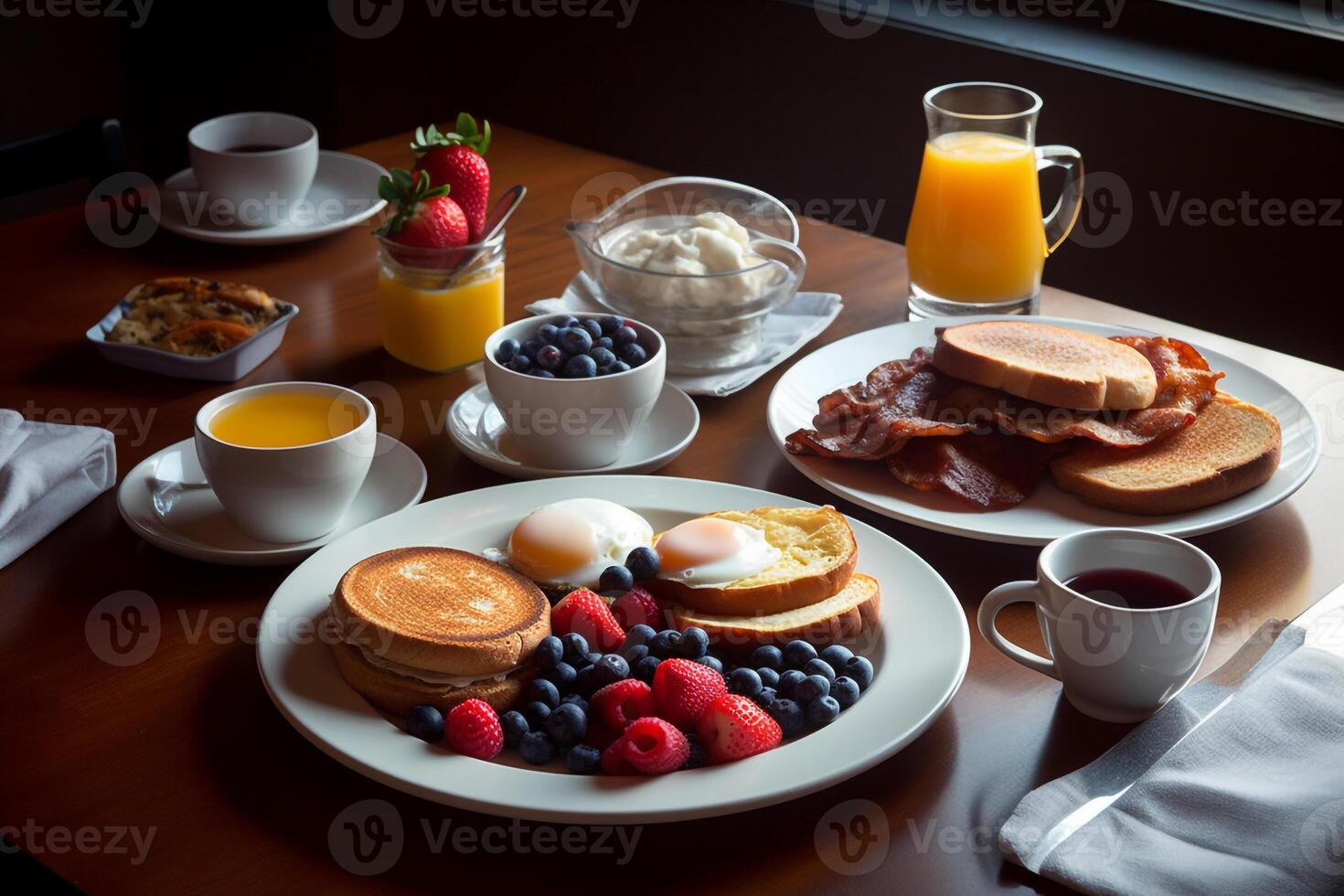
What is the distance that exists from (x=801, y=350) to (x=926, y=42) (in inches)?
60.9

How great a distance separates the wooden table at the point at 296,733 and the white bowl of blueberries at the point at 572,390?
0.07 metres

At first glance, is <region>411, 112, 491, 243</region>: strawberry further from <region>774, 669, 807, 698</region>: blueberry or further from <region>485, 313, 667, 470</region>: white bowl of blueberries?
<region>774, 669, 807, 698</region>: blueberry

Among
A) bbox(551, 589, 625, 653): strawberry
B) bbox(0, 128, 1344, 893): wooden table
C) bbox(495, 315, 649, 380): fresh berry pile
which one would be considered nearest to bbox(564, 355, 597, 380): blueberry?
bbox(495, 315, 649, 380): fresh berry pile

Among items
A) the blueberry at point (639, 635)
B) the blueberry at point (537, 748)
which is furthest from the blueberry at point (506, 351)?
the blueberry at point (537, 748)

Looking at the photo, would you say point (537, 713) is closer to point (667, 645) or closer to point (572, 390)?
point (667, 645)

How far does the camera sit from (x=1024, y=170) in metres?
1.70

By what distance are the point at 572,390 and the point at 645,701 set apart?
461 millimetres

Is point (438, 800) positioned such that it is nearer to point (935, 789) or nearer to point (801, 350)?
point (935, 789)

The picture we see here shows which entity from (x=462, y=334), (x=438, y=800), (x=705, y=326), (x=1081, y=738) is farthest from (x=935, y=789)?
(x=462, y=334)

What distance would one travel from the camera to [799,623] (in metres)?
1.06

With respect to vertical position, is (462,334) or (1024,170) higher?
(1024,170)

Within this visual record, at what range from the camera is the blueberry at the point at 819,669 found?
1.00 m

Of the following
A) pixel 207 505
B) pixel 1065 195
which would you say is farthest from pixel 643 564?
pixel 1065 195

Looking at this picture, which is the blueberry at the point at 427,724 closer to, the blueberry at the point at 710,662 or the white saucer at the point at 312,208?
the blueberry at the point at 710,662
